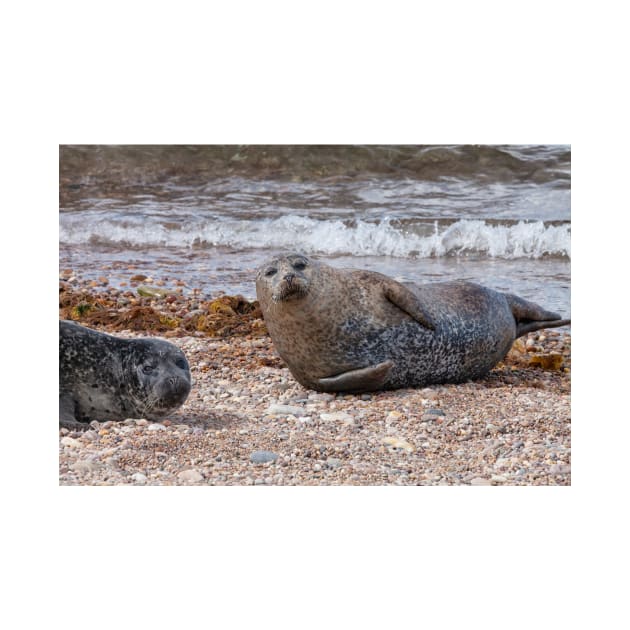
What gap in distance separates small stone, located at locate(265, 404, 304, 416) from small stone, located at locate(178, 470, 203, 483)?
0.90 metres

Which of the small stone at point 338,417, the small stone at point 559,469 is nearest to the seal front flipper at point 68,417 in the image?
the small stone at point 338,417

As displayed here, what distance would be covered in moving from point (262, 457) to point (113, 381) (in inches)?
45.5

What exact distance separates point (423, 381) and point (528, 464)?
4.14 feet

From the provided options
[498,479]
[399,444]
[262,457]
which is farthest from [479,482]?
[262,457]

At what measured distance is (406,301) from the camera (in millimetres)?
6539

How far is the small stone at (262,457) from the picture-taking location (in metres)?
5.39

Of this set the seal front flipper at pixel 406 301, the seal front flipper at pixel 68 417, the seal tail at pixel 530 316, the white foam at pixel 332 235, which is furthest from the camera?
the seal tail at pixel 530 316

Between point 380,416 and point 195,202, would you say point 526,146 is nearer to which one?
point 380,416

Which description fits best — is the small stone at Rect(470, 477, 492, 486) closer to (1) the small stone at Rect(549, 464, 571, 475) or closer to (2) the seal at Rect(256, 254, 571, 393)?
(1) the small stone at Rect(549, 464, 571, 475)

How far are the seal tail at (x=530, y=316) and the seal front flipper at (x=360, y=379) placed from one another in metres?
1.35

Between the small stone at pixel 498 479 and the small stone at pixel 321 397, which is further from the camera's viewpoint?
the small stone at pixel 321 397

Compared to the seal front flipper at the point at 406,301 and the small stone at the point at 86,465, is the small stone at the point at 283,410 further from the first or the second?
the small stone at the point at 86,465

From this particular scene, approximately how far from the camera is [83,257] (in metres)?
6.98

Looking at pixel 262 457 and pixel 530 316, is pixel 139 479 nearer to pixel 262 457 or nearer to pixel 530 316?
pixel 262 457
